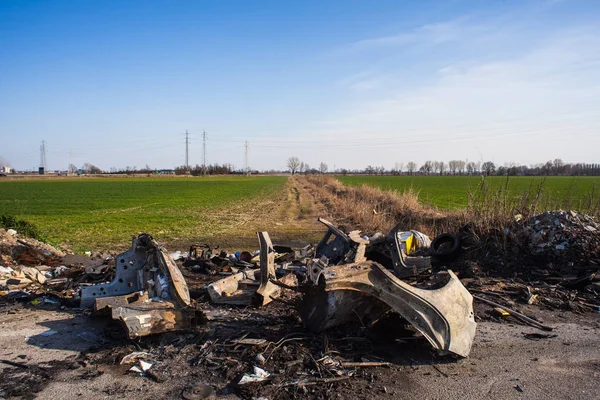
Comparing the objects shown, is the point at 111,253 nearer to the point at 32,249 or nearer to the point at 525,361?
the point at 32,249

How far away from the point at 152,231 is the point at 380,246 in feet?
36.9

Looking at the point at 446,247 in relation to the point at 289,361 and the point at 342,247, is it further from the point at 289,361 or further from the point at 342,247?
the point at 289,361

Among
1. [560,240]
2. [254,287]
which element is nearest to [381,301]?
[254,287]

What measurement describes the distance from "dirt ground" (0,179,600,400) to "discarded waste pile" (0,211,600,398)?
0.04 m

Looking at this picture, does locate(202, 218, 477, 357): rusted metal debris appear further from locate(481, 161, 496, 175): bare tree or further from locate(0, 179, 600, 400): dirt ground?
locate(481, 161, 496, 175): bare tree

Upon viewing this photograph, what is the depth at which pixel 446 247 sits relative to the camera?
11.0 meters

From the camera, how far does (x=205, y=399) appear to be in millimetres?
4129

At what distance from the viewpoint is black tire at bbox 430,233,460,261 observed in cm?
1068

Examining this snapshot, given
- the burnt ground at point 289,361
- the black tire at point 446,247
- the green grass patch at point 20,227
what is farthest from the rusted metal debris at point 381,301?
the green grass patch at point 20,227

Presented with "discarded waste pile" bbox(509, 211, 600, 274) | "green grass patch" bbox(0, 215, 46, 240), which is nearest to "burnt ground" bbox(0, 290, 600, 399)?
"discarded waste pile" bbox(509, 211, 600, 274)

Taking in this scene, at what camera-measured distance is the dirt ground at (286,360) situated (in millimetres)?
4328

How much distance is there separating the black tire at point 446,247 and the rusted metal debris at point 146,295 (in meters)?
6.73

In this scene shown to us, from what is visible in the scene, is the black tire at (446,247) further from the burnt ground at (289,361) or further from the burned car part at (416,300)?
the burned car part at (416,300)

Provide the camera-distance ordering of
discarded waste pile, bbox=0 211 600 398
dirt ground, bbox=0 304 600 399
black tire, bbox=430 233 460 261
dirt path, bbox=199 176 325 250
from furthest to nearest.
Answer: dirt path, bbox=199 176 325 250 < black tire, bbox=430 233 460 261 < discarded waste pile, bbox=0 211 600 398 < dirt ground, bbox=0 304 600 399
